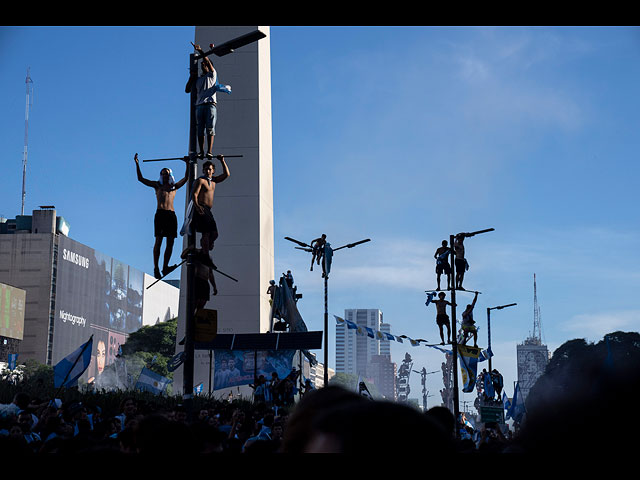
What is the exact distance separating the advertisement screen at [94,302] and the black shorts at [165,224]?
90.7 metres

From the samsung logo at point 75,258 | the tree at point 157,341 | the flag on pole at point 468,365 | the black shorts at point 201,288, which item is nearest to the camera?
the black shorts at point 201,288

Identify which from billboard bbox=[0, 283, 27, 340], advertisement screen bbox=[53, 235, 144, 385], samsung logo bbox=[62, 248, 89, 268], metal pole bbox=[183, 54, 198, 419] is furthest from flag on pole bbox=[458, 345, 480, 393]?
samsung logo bbox=[62, 248, 89, 268]

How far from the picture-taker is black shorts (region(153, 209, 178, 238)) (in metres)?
18.1

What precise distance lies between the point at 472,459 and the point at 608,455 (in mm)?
260

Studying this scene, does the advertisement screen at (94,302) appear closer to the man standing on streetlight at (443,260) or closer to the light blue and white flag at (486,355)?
the light blue and white flag at (486,355)

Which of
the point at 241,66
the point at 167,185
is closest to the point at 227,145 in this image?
the point at 241,66

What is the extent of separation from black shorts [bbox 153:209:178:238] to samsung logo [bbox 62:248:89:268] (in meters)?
100

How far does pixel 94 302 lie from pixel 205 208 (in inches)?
4512

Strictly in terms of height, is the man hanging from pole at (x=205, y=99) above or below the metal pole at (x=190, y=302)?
above

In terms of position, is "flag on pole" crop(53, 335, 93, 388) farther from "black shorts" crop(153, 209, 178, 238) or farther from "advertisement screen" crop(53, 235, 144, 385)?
"advertisement screen" crop(53, 235, 144, 385)

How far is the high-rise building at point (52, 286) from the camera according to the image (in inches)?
4259

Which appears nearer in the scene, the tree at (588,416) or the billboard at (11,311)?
the tree at (588,416)

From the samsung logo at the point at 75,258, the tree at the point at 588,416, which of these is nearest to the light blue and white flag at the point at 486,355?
the tree at the point at 588,416
